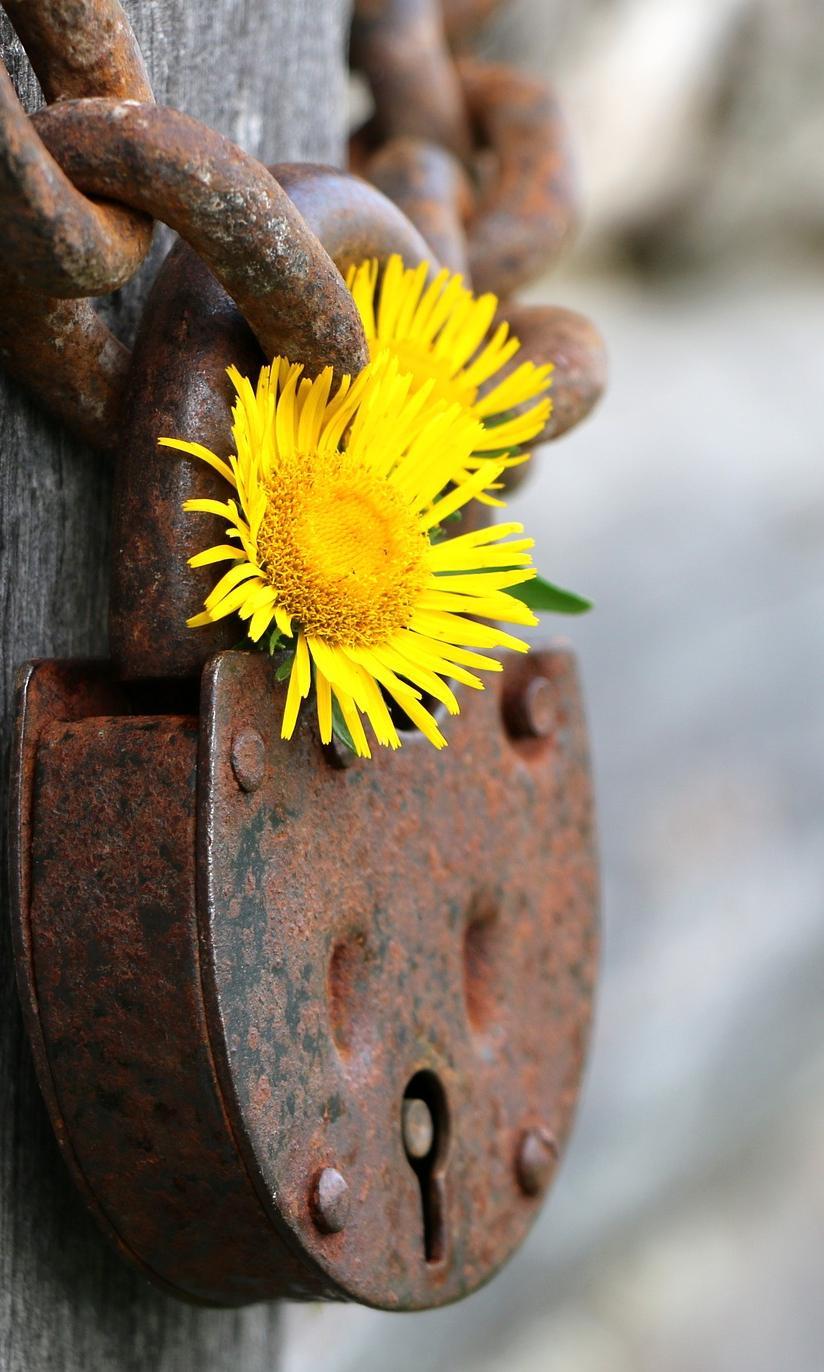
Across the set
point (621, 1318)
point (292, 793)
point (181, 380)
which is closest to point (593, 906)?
point (292, 793)

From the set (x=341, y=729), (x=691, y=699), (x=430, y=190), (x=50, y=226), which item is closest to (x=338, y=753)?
(x=341, y=729)

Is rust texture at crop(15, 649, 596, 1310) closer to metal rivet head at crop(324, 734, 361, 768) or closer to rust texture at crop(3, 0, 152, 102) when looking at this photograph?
metal rivet head at crop(324, 734, 361, 768)

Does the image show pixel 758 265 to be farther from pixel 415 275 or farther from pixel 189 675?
pixel 189 675

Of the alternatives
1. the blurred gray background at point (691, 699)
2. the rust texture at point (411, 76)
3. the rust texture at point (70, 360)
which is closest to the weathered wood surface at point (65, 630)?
the rust texture at point (70, 360)

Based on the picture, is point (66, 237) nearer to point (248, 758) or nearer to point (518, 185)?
point (248, 758)

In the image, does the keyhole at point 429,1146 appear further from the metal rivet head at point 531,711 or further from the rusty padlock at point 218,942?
the metal rivet head at point 531,711

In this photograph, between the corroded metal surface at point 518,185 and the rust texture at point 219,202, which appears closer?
the rust texture at point 219,202

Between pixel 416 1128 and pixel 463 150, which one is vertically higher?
pixel 463 150
